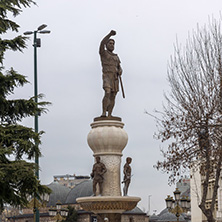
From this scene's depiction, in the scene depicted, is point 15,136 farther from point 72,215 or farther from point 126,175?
point 72,215

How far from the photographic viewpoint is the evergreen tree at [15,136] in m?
15.4

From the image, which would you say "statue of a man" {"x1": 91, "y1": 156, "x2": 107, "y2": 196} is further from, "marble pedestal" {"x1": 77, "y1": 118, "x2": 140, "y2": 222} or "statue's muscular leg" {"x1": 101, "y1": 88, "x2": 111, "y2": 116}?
"statue's muscular leg" {"x1": 101, "y1": 88, "x2": 111, "y2": 116}

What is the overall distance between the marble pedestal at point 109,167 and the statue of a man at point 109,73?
801 mm

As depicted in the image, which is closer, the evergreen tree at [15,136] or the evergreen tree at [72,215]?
the evergreen tree at [15,136]

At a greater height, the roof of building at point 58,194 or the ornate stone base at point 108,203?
the roof of building at point 58,194

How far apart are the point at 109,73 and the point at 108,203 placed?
13.6ft

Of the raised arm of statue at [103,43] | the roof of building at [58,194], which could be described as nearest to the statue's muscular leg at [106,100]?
the raised arm of statue at [103,43]

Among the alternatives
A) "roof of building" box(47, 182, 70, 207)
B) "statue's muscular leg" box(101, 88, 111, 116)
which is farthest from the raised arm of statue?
"roof of building" box(47, 182, 70, 207)

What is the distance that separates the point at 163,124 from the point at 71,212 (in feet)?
309

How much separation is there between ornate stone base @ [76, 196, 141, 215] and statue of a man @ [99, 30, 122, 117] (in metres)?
2.83

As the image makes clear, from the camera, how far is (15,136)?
53.1 feet

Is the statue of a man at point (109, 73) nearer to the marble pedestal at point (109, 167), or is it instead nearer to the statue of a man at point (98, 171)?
the marble pedestal at point (109, 167)

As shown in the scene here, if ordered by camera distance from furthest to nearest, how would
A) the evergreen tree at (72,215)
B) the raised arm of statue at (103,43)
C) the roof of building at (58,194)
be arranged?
1. the roof of building at (58,194)
2. the evergreen tree at (72,215)
3. the raised arm of statue at (103,43)

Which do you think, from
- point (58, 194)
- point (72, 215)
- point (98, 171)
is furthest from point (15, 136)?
point (58, 194)
